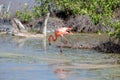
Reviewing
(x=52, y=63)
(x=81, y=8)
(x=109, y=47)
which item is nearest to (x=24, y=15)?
(x=81, y=8)

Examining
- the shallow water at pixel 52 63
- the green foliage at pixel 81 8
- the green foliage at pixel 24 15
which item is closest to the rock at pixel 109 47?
the shallow water at pixel 52 63

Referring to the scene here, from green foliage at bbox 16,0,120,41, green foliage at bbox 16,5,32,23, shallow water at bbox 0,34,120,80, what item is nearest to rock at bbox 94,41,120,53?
shallow water at bbox 0,34,120,80

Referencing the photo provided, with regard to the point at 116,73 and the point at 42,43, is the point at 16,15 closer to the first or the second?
the point at 42,43

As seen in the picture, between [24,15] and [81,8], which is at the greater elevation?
[81,8]

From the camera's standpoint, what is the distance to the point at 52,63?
1678 centimetres

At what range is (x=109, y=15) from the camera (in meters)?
26.4

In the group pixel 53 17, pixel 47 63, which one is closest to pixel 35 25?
pixel 53 17

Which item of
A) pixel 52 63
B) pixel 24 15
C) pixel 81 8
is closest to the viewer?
pixel 52 63

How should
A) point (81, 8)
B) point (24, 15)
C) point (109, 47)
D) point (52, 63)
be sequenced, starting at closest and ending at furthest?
point (52, 63) < point (109, 47) < point (81, 8) < point (24, 15)

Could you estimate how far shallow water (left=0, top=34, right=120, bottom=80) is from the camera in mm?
14312

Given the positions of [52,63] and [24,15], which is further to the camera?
[24,15]

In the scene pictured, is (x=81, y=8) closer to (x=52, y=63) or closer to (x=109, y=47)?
(x=109, y=47)

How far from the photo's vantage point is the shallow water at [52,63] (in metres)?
14.3

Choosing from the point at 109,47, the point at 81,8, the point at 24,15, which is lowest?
the point at 109,47
